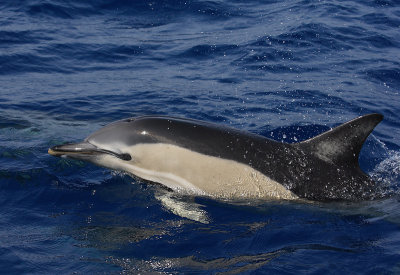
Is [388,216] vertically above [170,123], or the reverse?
[170,123]

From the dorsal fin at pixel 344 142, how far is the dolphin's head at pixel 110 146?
2.09 meters

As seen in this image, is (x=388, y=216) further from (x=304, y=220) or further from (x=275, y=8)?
(x=275, y=8)

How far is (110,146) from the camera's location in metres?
7.23

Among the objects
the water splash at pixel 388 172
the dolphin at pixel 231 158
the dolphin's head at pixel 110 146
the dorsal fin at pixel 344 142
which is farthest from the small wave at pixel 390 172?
the dolphin's head at pixel 110 146

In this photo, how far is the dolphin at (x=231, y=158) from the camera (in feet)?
23.0

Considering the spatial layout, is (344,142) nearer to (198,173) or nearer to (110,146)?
(198,173)

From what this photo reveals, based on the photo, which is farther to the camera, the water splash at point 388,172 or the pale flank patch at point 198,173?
the water splash at point 388,172

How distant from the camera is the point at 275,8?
66.0 feet

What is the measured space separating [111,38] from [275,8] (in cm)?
636

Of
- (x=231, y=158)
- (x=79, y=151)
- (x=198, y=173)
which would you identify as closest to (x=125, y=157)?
(x=79, y=151)

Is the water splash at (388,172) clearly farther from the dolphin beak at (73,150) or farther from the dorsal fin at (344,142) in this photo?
the dolphin beak at (73,150)

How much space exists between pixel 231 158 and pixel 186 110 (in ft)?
15.0

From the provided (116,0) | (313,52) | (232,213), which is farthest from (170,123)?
(116,0)

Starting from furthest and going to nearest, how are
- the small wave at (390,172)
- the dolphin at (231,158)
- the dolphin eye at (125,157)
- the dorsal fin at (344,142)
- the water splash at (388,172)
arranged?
A: 1. the small wave at (390,172)
2. the water splash at (388,172)
3. the dolphin eye at (125,157)
4. the dolphin at (231,158)
5. the dorsal fin at (344,142)
